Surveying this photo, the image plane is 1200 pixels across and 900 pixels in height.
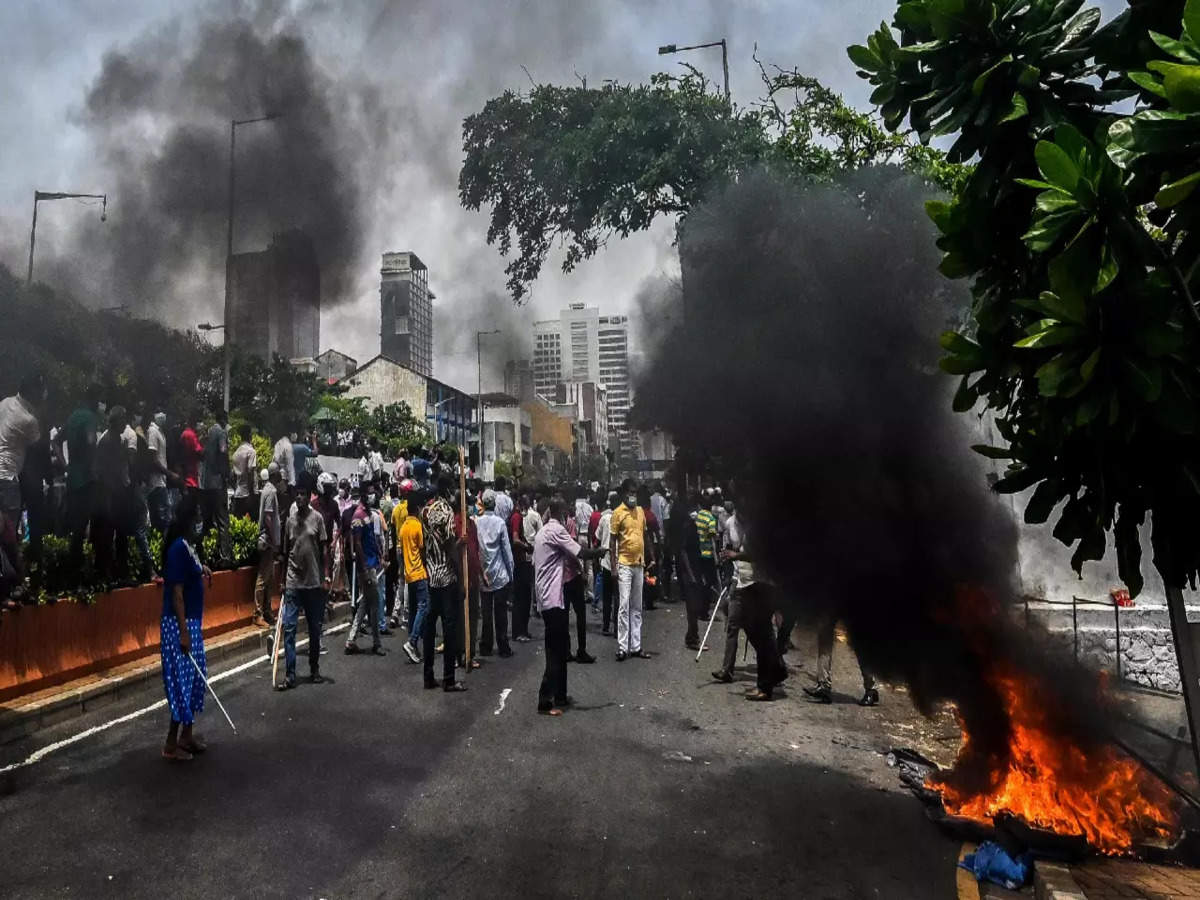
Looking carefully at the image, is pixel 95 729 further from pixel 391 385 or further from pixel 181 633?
pixel 391 385

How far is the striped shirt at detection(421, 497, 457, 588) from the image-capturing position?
24.3 feet

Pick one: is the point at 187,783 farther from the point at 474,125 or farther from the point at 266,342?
the point at 266,342

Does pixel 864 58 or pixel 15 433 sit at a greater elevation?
pixel 864 58

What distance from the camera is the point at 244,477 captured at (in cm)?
1178

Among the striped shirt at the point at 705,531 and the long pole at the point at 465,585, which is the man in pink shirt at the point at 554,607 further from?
the striped shirt at the point at 705,531

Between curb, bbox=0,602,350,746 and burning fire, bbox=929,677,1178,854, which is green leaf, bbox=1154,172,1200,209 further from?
curb, bbox=0,602,350,746

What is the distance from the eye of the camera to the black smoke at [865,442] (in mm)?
6168

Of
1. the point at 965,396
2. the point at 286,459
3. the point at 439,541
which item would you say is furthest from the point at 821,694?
the point at 286,459

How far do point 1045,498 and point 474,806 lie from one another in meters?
3.42

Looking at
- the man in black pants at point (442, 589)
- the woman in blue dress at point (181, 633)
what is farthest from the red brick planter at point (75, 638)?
the man in black pants at point (442, 589)

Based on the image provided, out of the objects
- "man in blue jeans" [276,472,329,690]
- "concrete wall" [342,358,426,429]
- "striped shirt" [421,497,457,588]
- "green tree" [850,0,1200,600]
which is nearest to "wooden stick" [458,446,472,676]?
"striped shirt" [421,497,457,588]

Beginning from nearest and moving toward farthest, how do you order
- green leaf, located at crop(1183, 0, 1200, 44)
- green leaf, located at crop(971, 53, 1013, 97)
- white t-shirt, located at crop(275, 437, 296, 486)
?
green leaf, located at crop(1183, 0, 1200, 44) → green leaf, located at crop(971, 53, 1013, 97) → white t-shirt, located at crop(275, 437, 296, 486)

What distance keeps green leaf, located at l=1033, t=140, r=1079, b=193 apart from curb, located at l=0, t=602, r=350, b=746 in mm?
6553

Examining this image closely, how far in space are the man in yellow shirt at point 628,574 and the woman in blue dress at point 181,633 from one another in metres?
4.61
